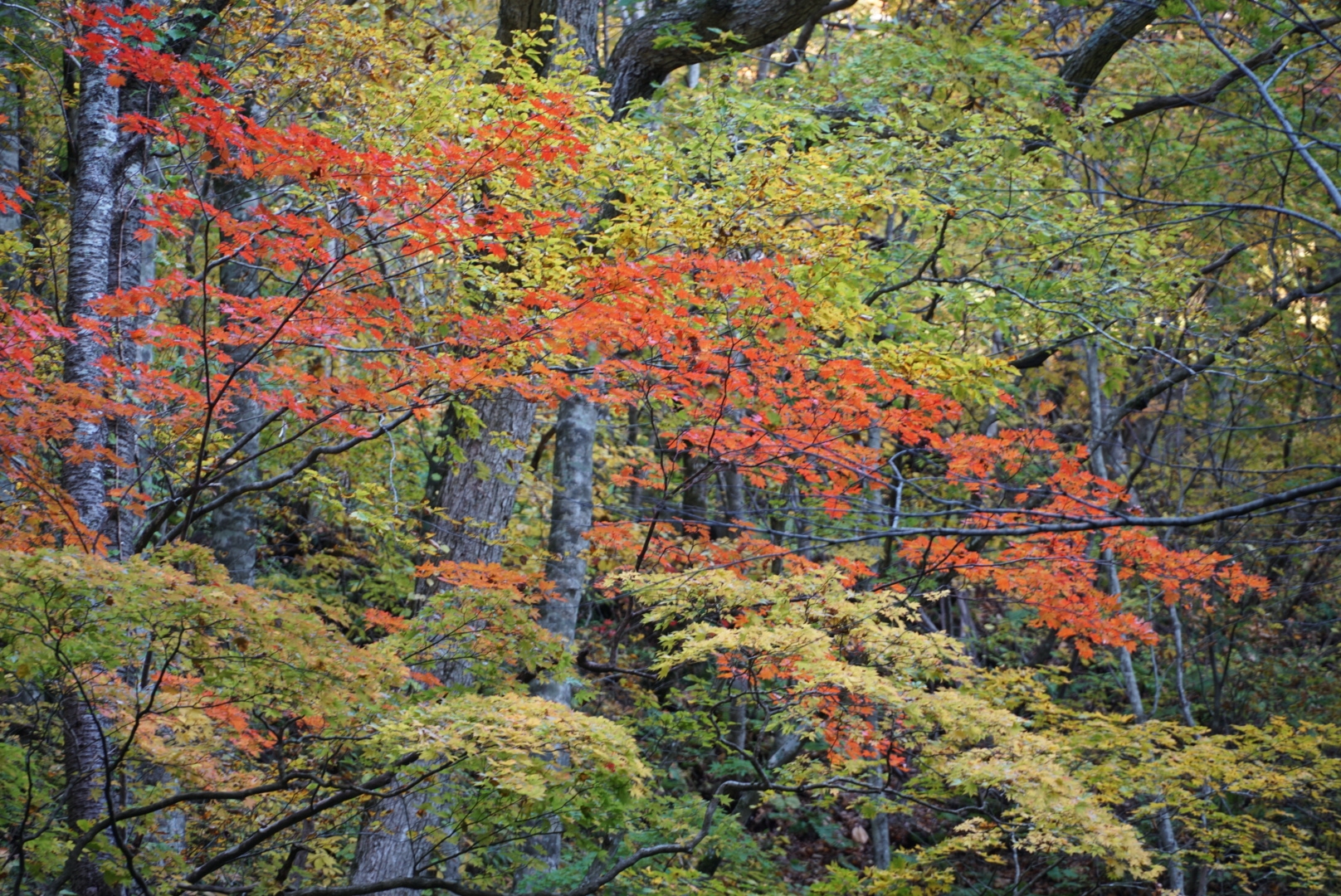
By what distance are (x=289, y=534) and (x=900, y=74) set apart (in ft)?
30.4

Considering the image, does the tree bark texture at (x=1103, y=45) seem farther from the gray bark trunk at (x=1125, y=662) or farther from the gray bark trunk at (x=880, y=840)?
the gray bark trunk at (x=880, y=840)

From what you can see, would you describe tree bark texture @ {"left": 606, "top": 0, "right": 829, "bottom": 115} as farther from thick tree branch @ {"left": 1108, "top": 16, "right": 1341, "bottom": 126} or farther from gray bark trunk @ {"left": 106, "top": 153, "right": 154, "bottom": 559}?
gray bark trunk @ {"left": 106, "top": 153, "right": 154, "bottom": 559}

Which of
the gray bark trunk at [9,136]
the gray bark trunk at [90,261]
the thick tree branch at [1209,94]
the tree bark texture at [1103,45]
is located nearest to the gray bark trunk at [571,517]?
the gray bark trunk at [90,261]

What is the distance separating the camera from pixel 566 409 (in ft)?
27.7

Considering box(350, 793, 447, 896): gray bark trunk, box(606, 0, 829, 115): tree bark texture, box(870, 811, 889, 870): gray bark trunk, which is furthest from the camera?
box(870, 811, 889, 870): gray bark trunk

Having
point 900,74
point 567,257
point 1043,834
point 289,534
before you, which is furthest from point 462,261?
point 289,534

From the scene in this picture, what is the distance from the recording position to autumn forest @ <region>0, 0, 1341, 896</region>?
4191mm

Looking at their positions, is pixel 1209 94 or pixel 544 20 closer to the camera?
pixel 544 20

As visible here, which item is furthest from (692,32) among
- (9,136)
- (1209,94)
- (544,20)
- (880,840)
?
(880,840)

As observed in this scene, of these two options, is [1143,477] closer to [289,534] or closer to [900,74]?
[900,74]

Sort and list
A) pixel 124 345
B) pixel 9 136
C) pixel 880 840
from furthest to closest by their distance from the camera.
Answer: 1. pixel 880 840
2. pixel 9 136
3. pixel 124 345

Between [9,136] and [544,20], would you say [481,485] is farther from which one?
[9,136]

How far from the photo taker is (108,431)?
5.44m

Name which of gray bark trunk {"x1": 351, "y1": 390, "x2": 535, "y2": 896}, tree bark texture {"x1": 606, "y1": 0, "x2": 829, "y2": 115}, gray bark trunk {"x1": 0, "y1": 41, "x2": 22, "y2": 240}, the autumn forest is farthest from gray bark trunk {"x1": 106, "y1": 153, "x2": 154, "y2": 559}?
tree bark texture {"x1": 606, "y1": 0, "x2": 829, "y2": 115}
